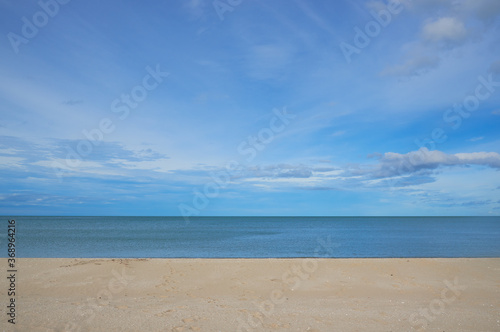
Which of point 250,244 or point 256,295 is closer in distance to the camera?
point 256,295

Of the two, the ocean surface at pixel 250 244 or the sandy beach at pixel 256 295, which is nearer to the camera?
the sandy beach at pixel 256 295

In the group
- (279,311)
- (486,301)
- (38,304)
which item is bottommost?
(486,301)

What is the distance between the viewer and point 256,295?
426 inches

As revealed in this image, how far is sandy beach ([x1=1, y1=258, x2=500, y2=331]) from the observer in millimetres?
7520

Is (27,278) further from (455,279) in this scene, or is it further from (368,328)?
(455,279)

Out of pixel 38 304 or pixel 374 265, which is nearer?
pixel 38 304

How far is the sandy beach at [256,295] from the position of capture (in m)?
7.52

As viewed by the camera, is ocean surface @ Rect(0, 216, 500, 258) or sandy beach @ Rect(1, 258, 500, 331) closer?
sandy beach @ Rect(1, 258, 500, 331)

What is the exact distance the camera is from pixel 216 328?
7176 mm

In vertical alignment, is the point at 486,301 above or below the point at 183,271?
below

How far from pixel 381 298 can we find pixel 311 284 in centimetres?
267

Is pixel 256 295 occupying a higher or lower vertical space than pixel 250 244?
higher

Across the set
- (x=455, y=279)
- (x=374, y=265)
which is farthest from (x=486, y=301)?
(x=374, y=265)

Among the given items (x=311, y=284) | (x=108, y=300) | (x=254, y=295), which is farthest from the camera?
(x=311, y=284)
